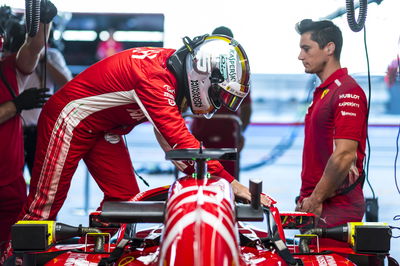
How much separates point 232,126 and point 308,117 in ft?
5.06

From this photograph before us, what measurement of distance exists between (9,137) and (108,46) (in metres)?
2.45

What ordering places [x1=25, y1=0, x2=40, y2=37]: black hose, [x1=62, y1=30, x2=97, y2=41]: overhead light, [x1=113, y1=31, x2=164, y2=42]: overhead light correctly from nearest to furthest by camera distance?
[x1=25, y1=0, x2=40, y2=37]: black hose
[x1=113, y1=31, x2=164, y2=42]: overhead light
[x1=62, y1=30, x2=97, y2=41]: overhead light

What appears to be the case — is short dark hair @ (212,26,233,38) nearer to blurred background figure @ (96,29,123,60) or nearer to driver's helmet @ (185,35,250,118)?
driver's helmet @ (185,35,250,118)

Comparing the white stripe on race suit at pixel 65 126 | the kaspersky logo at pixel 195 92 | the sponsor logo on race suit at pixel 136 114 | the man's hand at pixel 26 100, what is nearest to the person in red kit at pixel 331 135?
the kaspersky logo at pixel 195 92

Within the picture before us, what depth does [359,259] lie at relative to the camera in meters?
2.74

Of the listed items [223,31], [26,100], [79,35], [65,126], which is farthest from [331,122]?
[79,35]

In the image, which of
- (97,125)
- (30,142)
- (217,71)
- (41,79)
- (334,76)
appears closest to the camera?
(217,71)

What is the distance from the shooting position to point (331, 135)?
149 inches

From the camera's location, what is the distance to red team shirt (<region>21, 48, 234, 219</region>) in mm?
3299

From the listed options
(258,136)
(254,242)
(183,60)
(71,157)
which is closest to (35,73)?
(71,157)

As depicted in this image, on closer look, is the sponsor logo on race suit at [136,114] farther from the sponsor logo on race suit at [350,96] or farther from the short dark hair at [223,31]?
the short dark hair at [223,31]

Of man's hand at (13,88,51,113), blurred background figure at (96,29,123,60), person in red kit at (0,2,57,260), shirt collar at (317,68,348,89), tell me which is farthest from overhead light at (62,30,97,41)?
shirt collar at (317,68,348,89)

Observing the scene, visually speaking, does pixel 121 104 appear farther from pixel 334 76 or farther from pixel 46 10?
pixel 334 76

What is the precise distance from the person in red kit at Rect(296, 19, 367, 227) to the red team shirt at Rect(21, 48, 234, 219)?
0.92 m
